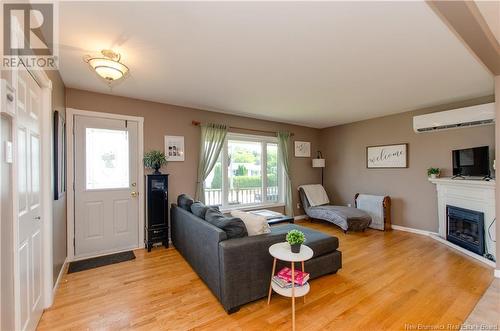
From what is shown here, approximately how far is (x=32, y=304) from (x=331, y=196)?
5.86 metres

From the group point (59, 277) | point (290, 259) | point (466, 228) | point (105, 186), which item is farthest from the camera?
point (466, 228)

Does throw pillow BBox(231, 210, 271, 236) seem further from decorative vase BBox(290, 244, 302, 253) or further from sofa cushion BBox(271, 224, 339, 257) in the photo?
decorative vase BBox(290, 244, 302, 253)

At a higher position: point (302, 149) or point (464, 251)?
point (302, 149)

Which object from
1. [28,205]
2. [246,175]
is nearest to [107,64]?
[28,205]

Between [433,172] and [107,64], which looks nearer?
[107,64]

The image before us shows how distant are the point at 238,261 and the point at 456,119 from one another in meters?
4.21

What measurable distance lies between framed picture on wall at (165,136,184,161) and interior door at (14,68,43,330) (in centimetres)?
193

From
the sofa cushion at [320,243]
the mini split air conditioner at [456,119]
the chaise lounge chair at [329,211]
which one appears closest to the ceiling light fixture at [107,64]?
the sofa cushion at [320,243]

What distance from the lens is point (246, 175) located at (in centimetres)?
501

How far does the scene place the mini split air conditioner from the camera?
3357 millimetres

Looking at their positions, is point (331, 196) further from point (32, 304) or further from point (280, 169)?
point (32, 304)

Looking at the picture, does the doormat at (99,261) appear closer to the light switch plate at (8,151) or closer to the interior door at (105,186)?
the interior door at (105,186)

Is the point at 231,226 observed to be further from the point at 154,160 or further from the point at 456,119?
the point at 456,119

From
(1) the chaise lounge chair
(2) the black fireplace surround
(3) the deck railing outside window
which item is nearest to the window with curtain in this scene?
(3) the deck railing outside window
